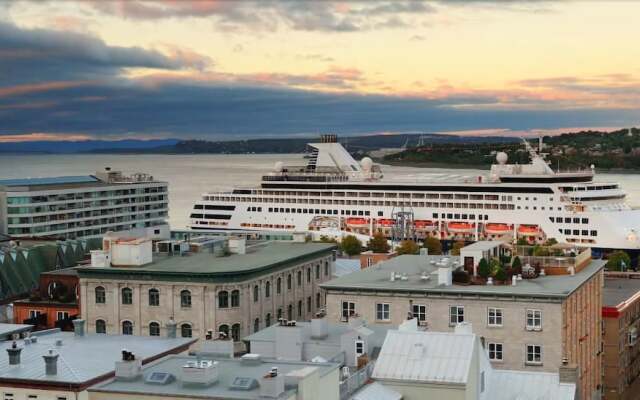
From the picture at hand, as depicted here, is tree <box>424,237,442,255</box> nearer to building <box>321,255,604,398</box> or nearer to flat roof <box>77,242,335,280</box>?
flat roof <box>77,242,335,280</box>

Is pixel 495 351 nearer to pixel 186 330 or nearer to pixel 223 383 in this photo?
pixel 186 330

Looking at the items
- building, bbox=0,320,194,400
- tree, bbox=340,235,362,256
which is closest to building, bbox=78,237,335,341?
A: building, bbox=0,320,194,400

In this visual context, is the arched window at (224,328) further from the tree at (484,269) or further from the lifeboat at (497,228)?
the lifeboat at (497,228)

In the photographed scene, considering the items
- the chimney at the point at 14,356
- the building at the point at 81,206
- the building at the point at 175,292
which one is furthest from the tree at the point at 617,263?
the chimney at the point at 14,356

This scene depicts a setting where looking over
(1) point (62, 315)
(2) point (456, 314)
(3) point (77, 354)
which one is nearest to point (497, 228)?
(1) point (62, 315)

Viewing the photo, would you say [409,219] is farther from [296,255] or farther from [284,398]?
[284,398]

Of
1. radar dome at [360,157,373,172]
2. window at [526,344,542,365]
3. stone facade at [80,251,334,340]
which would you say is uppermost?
radar dome at [360,157,373,172]
